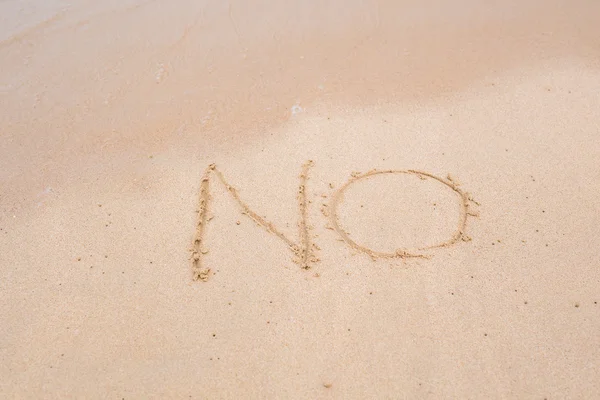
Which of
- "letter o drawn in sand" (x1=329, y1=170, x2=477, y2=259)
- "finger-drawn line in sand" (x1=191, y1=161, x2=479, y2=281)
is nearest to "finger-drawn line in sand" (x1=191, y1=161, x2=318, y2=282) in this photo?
"finger-drawn line in sand" (x1=191, y1=161, x2=479, y2=281)

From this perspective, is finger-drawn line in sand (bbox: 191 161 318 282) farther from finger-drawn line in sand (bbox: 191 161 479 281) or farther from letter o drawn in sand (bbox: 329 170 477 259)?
letter o drawn in sand (bbox: 329 170 477 259)

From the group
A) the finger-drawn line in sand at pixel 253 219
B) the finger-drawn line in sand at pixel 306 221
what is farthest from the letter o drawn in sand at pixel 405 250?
the finger-drawn line in sand at pixel 253 219

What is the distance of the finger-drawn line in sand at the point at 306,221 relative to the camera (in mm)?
2791

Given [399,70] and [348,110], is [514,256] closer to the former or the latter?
[348,110]

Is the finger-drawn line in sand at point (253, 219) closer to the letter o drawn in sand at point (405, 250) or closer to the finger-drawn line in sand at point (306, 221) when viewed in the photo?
the finger-drawn line in sand at point (306, 221)

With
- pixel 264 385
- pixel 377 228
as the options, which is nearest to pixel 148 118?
pixel 377 228

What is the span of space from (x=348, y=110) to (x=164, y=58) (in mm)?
2009

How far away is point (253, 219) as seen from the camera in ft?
9.96

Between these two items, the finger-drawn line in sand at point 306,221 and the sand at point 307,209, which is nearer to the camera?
the sand at point 307,209

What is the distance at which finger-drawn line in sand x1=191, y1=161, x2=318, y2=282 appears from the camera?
2.78 m

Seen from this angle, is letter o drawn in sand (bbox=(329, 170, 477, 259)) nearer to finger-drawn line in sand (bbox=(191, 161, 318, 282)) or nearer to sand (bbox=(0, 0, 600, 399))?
sand (bbox=(0, 0, 600, 399))

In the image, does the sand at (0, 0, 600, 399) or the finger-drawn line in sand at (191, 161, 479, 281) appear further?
the finger-drawn line in sand at (191, 161, 479, 281)

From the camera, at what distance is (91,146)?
3680 mm

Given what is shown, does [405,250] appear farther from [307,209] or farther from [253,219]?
[253,219]
